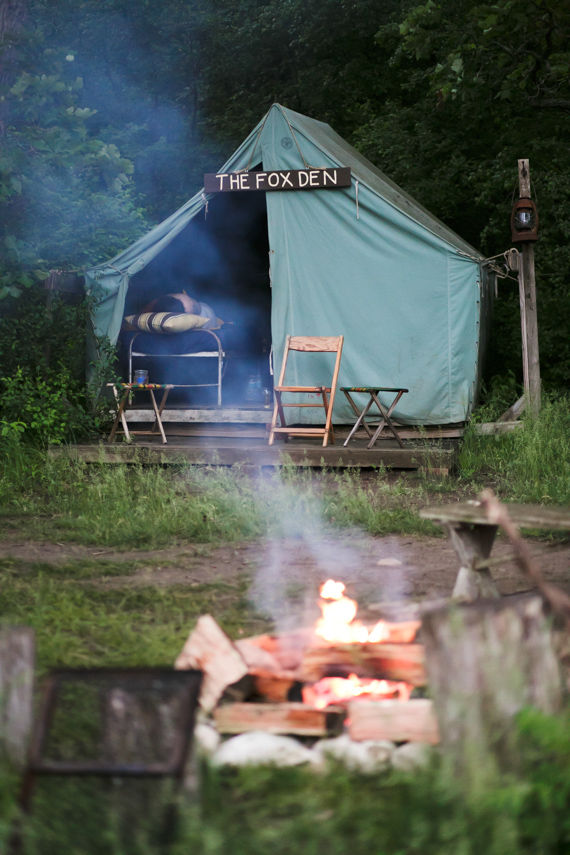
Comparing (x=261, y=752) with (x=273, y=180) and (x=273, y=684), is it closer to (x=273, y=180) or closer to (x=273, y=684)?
(x=273, y=684)

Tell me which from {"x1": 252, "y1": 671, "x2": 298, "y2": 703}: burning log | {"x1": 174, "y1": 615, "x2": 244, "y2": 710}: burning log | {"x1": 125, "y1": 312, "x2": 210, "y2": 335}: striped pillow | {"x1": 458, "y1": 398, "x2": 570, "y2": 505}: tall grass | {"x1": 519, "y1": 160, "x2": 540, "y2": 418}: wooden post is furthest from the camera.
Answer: {"x1": 125, "y1": 312, "x2": 210, "y2": 335}: striped pillow

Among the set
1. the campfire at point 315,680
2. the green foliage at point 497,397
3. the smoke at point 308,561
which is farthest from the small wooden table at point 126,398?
the campfire at point 315,680

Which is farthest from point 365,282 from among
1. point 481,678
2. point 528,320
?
point 481,678

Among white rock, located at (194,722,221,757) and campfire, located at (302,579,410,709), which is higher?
campfire, located at (302,579,410,709)

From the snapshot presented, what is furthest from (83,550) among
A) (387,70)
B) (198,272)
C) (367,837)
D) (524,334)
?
(387,70)

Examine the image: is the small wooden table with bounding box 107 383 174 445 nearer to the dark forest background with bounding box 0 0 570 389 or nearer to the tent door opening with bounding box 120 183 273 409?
the tent door opening with bounding box 120 183 273 409

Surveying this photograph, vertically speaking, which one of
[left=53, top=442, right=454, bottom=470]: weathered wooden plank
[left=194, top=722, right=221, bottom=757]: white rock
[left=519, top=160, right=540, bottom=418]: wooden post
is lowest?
[left=194, top=722, right=221, bottom=757]: white rock

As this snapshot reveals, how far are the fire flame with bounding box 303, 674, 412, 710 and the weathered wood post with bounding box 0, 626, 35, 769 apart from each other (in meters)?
0.95

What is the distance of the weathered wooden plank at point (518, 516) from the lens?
2857mm

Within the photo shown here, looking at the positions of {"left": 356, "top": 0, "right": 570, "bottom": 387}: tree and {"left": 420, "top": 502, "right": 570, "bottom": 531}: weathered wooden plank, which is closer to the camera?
{"left": 420, "top": 502, "right": 570, "bottom": 531}: weathered wooden plank

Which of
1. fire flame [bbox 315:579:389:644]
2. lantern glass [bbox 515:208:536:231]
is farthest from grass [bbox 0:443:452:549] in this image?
lantern glass [bbox 515:208:536:231]

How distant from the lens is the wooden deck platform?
6566mm

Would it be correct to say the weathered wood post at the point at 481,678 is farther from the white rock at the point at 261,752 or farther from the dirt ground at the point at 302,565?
the dirt ground at the point at 302,565

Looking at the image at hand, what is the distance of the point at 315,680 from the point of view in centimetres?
271
